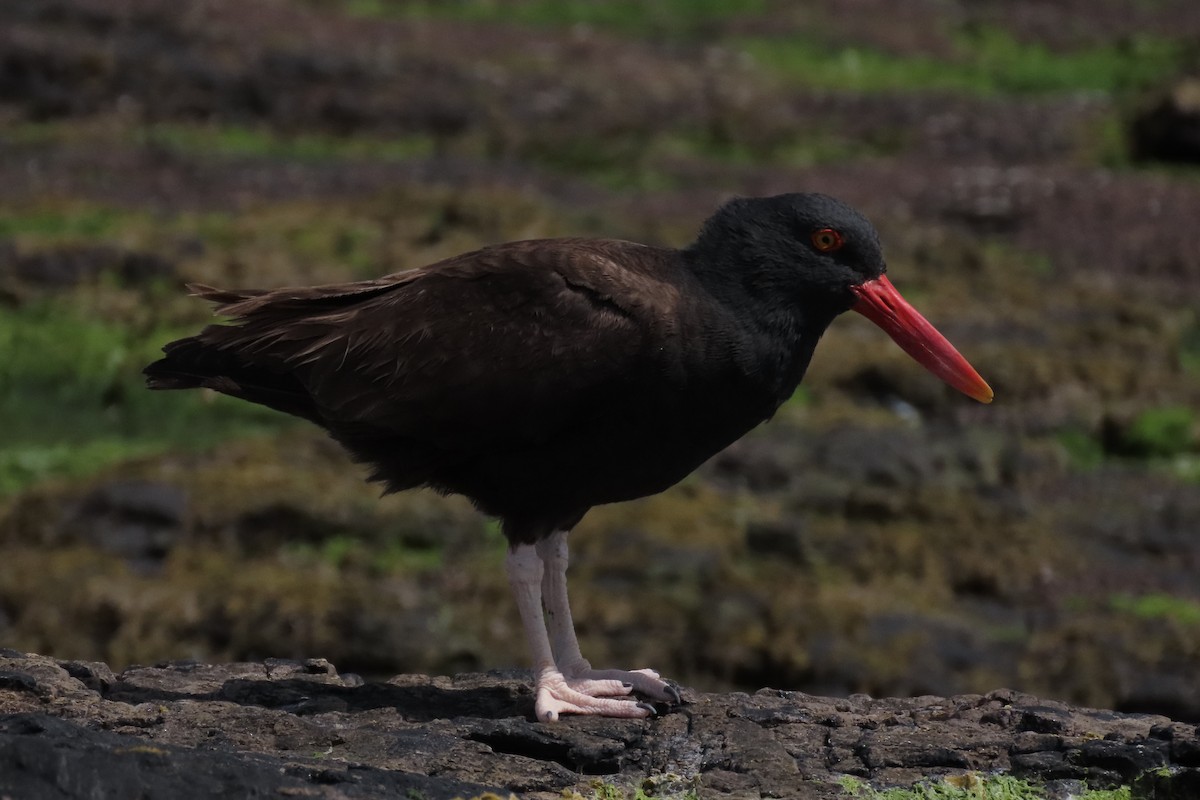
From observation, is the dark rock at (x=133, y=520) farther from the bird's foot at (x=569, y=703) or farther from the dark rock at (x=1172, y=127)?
the dark rock at (x=1172, y=127)

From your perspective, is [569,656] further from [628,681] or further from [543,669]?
[543,669]

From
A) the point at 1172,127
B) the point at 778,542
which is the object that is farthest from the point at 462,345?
the point at 1172,127

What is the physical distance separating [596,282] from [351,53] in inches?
1124

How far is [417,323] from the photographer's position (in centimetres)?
762

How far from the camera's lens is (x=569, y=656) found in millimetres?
7855

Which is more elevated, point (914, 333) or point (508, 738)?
point (914, 333)

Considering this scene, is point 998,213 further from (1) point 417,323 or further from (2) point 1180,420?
(1) point 417,323

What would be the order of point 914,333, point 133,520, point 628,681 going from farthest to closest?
1. point 133,520
2. point 914,333
3. point 628,681

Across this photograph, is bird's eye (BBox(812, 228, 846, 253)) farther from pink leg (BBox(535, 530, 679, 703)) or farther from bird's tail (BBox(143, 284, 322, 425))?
bird's tail (BBox(143, 284, 322, 425))

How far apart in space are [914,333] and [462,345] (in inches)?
81.1

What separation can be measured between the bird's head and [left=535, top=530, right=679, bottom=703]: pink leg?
151 cm

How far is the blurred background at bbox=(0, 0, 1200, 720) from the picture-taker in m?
13.4

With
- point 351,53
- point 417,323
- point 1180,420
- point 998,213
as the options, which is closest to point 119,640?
point 417,323

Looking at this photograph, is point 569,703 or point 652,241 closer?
point 569,703
